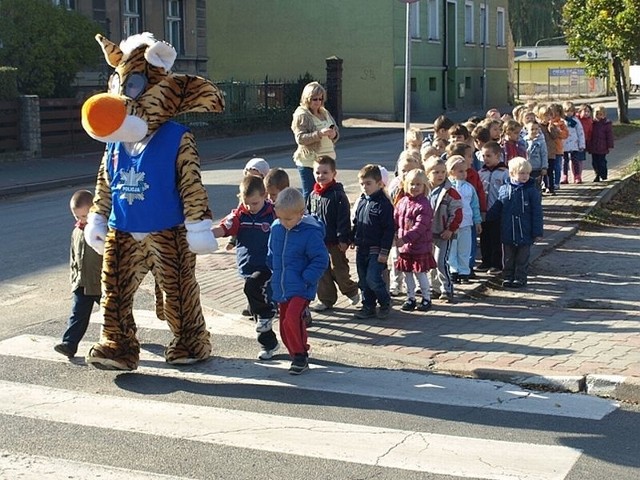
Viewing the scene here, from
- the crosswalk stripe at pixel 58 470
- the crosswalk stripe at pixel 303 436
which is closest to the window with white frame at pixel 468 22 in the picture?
the crosswalk stripe at pixel 303 436

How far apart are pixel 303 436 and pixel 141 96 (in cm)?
273

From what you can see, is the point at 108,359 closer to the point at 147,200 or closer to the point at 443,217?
the point at 147,200

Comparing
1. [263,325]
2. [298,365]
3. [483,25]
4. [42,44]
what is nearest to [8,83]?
Answer: [42,44]

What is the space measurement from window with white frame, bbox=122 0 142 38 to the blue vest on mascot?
27.7 m

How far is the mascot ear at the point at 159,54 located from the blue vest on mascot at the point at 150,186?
1.40ft

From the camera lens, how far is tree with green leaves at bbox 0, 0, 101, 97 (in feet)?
81.5

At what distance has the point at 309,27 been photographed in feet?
147

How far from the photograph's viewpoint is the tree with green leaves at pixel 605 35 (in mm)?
21109

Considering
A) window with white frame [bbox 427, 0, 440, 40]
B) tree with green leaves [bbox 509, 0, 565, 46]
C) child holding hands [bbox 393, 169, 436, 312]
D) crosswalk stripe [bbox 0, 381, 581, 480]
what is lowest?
crosswalk stripe [bbox 0, 381, 581, 480]

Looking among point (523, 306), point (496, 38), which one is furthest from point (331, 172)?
point (496, 38)

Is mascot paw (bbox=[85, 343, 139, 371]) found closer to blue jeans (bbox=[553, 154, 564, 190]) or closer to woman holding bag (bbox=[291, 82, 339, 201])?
woman holding bag (bbox=[291, 82, 339, 201])

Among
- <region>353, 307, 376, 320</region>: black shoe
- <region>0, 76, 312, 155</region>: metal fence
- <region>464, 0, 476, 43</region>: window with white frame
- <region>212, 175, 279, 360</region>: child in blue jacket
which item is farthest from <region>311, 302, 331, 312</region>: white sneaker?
<region>464, 0, 476, 43</region>: window with white frame

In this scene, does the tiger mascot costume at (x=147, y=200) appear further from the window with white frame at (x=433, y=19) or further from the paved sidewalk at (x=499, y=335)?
the window with white frame at (x=433, y=19)

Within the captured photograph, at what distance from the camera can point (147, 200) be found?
693 cm
